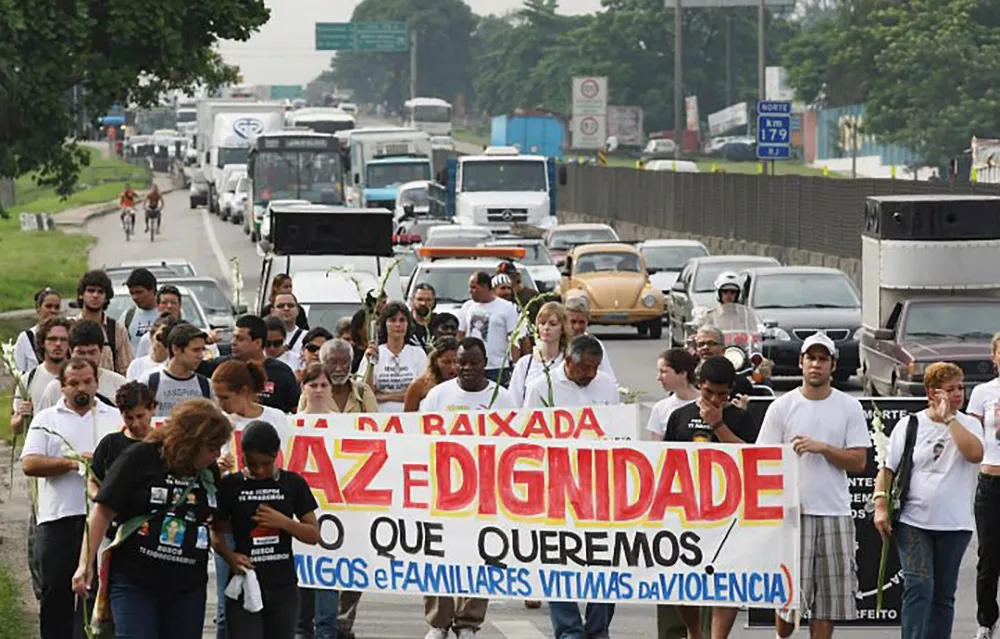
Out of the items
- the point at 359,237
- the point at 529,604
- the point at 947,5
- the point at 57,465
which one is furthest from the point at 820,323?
the point at 947,5

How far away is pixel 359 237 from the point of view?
3009 cm

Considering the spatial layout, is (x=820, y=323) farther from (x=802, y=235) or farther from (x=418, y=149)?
(x=418, y=149)

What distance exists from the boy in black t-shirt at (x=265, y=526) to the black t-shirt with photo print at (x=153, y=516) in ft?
0.99

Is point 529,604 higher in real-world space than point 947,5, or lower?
lower

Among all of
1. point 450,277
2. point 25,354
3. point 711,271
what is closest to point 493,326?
point 25,354

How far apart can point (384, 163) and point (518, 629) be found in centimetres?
5466

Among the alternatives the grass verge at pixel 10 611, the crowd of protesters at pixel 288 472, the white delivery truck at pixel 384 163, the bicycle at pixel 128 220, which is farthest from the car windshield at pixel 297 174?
the grass verge at pixel 10 611

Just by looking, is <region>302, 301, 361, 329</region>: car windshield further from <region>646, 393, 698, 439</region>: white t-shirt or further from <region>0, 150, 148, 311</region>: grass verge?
<region>0, 150, 148, 311</region>: grass verge

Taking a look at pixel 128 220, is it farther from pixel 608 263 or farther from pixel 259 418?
pixel 259 418

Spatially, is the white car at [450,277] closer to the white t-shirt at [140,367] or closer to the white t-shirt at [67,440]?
the white t-shirt at [140,367]

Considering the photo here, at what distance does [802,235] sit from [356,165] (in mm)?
23715

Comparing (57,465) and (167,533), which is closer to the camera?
(167,533)

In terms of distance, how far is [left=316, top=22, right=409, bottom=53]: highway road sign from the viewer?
17162cm

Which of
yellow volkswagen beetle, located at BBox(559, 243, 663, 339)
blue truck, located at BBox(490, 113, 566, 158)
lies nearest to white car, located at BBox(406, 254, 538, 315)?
yellow volkswagen beetle, located at BBox(559, 243, 663, 339)
